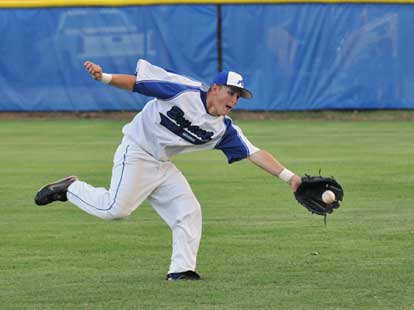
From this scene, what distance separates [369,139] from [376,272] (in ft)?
34.1

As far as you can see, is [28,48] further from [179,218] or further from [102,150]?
[179,218]

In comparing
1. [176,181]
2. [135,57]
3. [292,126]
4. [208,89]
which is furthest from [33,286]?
[135,57]

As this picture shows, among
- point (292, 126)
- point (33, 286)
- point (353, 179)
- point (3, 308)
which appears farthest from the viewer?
point (292, 126)

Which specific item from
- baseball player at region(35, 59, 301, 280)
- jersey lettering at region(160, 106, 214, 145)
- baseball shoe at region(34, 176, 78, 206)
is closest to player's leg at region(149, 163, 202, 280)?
baseball player at region(35, 59, 301, 280)

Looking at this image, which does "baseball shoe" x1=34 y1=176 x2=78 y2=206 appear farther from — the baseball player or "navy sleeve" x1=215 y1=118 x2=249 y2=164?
"navy sleeve" x1=215 y1=118 x2=249 y2=164

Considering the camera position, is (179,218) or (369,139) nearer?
(179,218)

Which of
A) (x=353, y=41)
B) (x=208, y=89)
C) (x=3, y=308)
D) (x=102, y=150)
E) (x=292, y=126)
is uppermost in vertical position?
(x=353, y=41)

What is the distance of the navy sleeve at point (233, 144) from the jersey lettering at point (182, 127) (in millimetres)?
143

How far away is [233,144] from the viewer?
25.7 ft

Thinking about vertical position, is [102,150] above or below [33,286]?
above

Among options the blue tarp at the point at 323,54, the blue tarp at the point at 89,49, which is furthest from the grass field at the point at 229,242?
the blue tarp at the point at 89,49

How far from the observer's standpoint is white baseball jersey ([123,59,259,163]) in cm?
757

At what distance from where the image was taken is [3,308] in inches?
267

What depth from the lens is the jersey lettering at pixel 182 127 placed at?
7.64 meters
